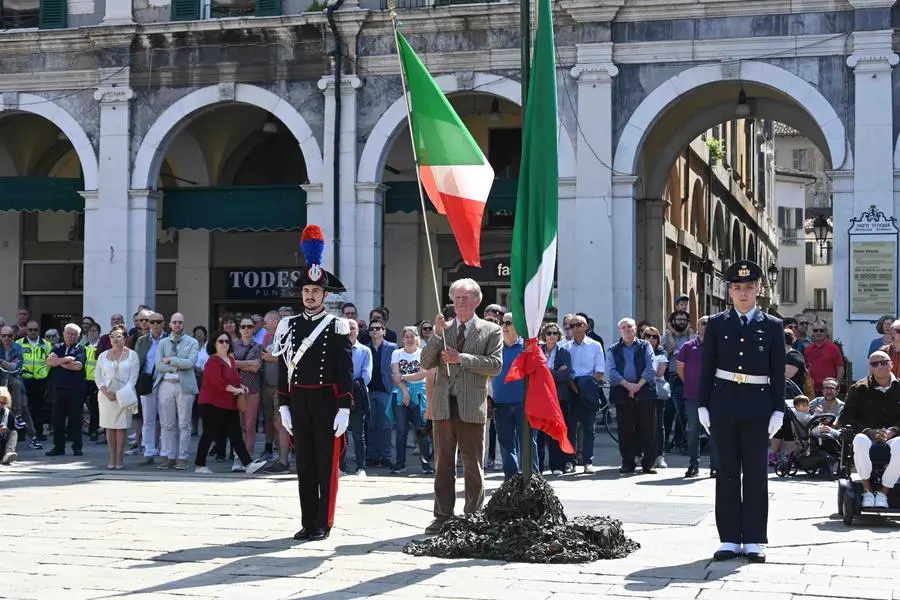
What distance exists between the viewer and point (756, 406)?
8719mm

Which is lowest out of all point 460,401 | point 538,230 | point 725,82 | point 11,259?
point 460,401

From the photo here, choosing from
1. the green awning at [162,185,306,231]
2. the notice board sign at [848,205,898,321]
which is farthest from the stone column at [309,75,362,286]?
the notice board sign at [848,205,898,321]

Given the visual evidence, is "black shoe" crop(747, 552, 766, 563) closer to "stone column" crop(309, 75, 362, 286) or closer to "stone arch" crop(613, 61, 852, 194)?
"stone arch" crop(613, 61, 852, 194)

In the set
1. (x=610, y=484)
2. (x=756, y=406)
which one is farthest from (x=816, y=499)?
(x=756, y=406)

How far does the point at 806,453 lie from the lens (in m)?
14.2

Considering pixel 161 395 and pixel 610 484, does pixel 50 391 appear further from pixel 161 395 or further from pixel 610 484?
pixel 610 484

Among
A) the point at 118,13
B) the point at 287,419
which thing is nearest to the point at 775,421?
the point at 287,419

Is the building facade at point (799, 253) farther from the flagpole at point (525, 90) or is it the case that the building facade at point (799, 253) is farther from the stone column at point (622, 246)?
the flagpole at point (525, 90)

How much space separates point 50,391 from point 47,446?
123 cm

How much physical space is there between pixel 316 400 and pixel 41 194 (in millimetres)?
16769

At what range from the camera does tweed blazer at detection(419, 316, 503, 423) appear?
32.0ft

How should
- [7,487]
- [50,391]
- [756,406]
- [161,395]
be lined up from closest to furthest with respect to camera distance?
[756,406] → [7,487] → [161,395] → [50,391]

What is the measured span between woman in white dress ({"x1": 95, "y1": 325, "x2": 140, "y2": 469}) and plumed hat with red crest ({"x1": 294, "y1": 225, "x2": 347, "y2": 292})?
638cm

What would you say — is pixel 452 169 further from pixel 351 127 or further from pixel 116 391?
pixel 351 127
